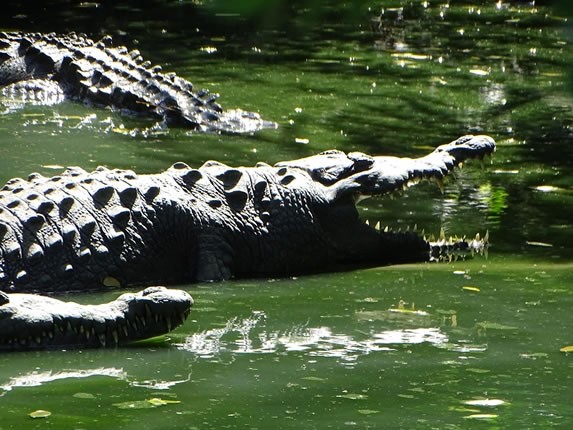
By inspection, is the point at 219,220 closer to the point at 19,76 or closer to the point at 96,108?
the point at 96,108

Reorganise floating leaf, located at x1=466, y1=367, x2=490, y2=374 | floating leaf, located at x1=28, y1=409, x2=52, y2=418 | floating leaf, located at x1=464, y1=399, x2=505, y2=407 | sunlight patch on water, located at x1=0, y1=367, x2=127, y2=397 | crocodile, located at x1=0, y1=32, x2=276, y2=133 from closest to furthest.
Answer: floating leaf, located at x1=28, y1=409, x2=52, y2=418, floating leaf, located at x1=464, y1=399, x2=505, y2=407, sunlight patch on water, located at x1=0, y1=367, x2=127, y2=397, floating leaf, located at x1=466, y1=367, x2=490, y2=374, crocodile, located at x1=0, y1=32, x2=276, y2=133

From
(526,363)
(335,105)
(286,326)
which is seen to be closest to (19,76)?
(335,105)

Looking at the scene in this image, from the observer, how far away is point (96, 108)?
40.5ft

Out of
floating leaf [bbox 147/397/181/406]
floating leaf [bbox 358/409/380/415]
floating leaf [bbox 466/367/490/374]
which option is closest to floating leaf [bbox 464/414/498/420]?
floating leaf [bbox 358/409/380/415]

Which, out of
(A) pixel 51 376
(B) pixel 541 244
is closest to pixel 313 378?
(A) pixel 51 376

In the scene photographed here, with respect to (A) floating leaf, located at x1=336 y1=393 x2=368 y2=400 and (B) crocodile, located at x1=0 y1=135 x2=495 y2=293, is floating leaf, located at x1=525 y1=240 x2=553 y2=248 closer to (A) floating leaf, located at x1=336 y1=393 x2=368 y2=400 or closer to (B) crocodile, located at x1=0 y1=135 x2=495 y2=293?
(B) crocodile, located at x1=0 y1=135 x2=495 y2=293

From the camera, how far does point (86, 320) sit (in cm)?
523

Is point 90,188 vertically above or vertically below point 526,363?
above

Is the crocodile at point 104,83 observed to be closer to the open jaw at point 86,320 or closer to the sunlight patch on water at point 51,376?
the open jaw at point 86,320

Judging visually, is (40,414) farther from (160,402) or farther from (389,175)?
(389,175)

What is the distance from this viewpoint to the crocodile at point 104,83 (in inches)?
458

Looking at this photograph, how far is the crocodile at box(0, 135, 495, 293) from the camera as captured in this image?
6.57m

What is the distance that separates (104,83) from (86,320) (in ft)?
24.7

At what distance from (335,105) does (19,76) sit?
3455mm
